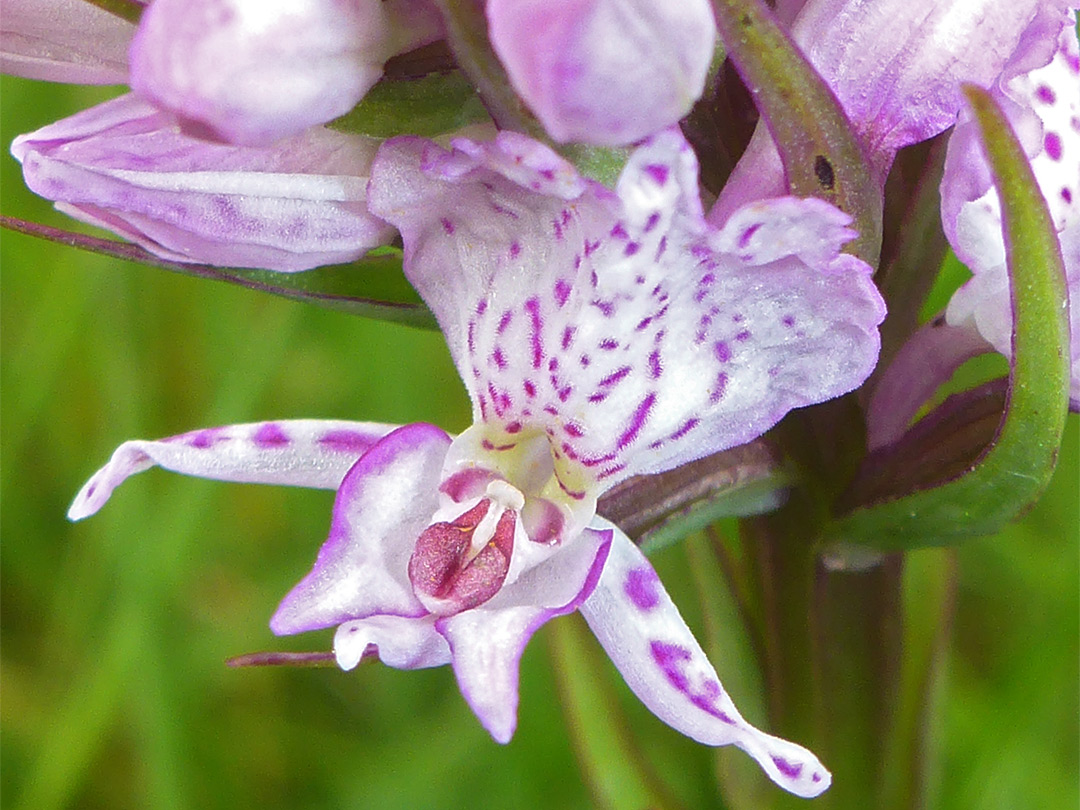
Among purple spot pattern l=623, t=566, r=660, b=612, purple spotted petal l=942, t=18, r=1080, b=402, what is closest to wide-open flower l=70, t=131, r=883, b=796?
purple spot pattern l=623, t=566, r=660, b=612

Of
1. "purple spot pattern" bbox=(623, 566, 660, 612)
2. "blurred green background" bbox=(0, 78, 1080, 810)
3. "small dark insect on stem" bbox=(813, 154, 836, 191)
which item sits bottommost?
"blurred green background" bbox=(0, 78, 1080, 810)

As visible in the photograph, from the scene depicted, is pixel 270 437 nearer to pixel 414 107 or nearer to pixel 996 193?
pixel 414 107

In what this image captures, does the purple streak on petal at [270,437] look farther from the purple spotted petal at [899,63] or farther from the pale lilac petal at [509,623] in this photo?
the purple spotted petal at [899,63]

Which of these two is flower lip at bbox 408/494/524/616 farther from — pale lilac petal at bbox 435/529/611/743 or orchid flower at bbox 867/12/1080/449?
orchid flower at bbox 867/12/1080/449

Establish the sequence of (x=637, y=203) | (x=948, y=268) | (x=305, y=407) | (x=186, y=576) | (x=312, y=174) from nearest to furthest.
Answer: (x=637, y=203)
(x=312, y=174)
(x=948, y=268)
(x=186, y=576)
(x=305, y=407)

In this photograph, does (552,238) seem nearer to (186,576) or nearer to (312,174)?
(312,174)

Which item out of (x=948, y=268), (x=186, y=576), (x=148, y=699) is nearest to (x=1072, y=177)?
(x=948, y=268)

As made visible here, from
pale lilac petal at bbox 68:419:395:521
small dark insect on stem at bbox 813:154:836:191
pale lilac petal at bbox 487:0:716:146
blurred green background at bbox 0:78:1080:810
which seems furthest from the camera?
blurred green background at bbox 0:78:1080:810
